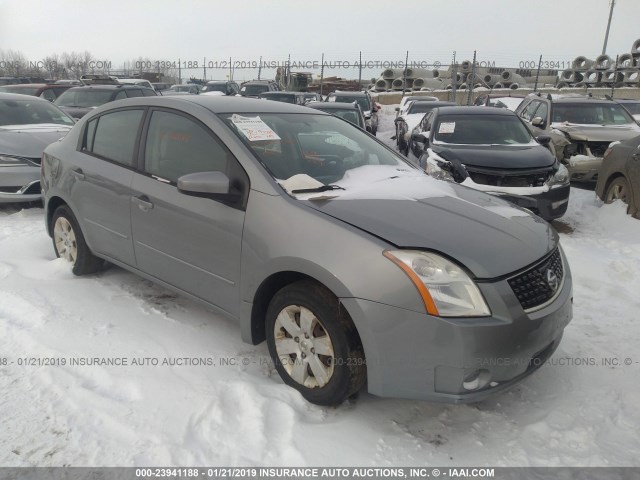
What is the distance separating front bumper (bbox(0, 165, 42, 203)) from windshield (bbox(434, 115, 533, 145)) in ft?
18.4

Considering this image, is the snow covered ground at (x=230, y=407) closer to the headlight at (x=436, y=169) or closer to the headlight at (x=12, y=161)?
the headlight at (x=436, y=169)

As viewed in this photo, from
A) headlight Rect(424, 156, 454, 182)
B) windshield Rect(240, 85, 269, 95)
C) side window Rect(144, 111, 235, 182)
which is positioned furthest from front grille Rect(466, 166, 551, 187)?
windshield Rect(240, 85, 269, 95)

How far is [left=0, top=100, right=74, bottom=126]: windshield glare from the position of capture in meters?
7.86

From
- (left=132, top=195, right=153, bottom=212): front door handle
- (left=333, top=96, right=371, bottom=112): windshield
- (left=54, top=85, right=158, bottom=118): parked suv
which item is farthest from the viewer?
(left=333, top=96, right=371, bottom=112): windshield

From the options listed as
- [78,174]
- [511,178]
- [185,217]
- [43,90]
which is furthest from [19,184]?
[43,90]

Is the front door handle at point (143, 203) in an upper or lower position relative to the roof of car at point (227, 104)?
lower

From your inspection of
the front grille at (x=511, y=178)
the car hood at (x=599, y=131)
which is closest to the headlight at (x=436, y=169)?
the front grille at (x=511, y=178)

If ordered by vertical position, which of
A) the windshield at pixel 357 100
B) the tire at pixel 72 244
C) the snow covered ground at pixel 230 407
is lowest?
the snow covered ground at pixel 230 407

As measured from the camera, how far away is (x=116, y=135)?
4.10 m

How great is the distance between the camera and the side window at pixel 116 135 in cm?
391

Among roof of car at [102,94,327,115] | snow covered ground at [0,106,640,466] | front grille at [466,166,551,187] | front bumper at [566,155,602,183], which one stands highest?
roof of car at [102,94,327,115]

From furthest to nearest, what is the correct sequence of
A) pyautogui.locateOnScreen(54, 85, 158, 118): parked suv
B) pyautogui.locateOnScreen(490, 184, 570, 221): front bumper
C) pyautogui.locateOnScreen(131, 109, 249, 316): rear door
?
pyautogui.locateOnScreen(54, 85, 158, 118): parked suv → pyautogui.locateOnScreen(490, 184, 570, 221): front bumper → pyautogui.locateOnScreen(131, 109, 249, 316): rear door

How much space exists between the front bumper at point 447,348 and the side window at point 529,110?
10.3 metres

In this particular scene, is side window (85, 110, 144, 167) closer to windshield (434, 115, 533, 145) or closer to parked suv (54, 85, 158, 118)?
windshield (434, 115, 533, 145)
